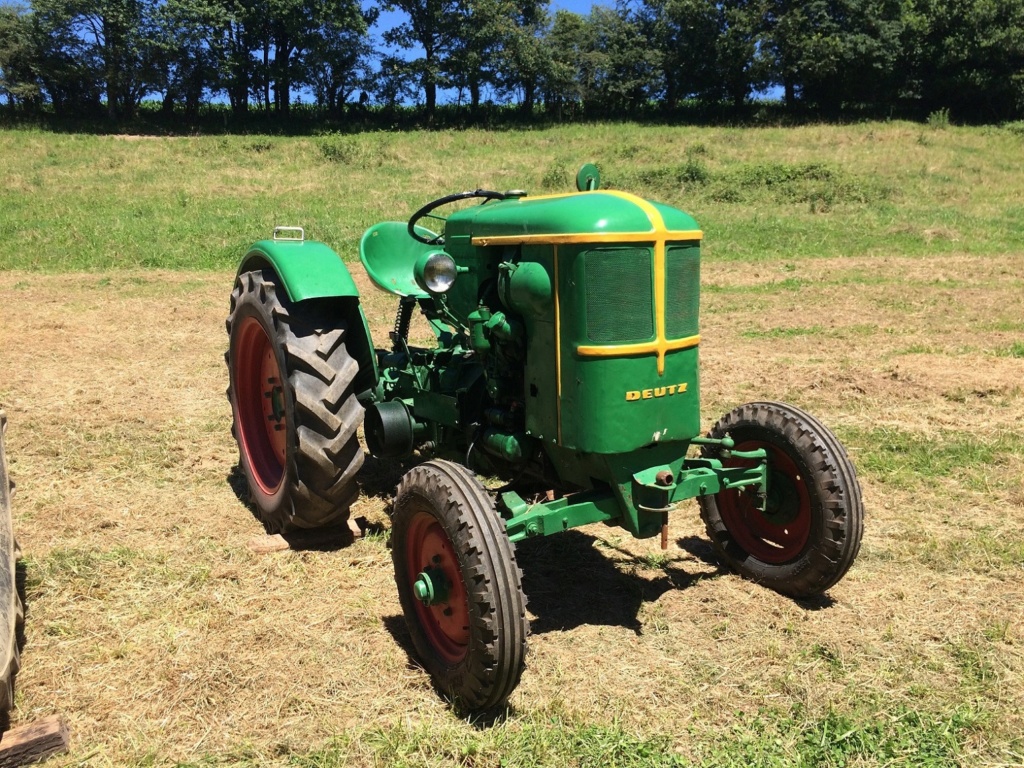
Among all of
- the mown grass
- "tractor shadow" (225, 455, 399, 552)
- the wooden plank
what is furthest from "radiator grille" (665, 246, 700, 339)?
the mown grass

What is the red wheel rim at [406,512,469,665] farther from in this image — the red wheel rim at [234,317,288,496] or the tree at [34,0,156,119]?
the tree at [34,0,156,119]

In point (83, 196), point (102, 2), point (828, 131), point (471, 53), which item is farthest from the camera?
point (471, 53)

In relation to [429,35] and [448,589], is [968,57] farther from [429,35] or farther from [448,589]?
[448,589]

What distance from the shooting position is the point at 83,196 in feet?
56.2

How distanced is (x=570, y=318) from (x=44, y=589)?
8.23 ft

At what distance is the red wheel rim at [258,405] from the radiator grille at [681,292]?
2241mm

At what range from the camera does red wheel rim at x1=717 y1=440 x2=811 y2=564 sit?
3.43 m

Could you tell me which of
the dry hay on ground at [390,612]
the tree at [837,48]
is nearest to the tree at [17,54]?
the tree at [837,48]

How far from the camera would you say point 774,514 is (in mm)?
3516

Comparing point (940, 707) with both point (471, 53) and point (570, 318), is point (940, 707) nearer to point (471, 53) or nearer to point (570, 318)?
point (570, 318)

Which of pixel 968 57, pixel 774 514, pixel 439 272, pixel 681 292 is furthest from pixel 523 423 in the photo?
pixel 968 57

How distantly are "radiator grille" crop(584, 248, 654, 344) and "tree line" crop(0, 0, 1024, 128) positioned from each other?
119 ft

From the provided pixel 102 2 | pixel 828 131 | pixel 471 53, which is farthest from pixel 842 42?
pixel 102 2

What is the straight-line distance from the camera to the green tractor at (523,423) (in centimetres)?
278
